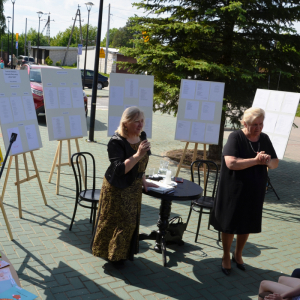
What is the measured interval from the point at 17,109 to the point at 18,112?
5 centimetres

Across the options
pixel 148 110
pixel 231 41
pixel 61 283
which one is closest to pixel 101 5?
pixel 231 41

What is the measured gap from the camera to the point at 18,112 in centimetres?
536

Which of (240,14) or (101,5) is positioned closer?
(240,14)

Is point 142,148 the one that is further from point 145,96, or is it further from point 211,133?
point 211,133

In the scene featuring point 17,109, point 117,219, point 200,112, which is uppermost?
point 200,112

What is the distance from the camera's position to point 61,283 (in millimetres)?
3785

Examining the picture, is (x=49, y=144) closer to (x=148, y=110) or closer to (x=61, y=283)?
(x=148, y=110)

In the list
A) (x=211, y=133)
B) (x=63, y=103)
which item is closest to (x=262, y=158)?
(x=211, y=133)

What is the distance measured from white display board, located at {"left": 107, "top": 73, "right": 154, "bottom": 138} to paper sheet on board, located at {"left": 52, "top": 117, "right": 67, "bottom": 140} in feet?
2.73

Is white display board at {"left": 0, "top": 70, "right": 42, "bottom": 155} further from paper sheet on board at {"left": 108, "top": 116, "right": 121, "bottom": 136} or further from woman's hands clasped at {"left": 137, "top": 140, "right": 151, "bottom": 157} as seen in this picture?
woman's hands clasped at {"left": 137, "top": 140, "right": 151, "bottom": 157}

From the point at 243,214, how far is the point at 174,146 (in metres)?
8.09

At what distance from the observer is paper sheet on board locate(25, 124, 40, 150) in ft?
18.2

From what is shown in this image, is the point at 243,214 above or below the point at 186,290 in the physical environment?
above

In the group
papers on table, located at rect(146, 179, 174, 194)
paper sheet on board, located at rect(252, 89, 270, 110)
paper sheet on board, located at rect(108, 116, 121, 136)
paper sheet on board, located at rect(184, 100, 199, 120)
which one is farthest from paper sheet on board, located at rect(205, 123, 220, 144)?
papers on table, located at rect(146, 179, 174, 194)
